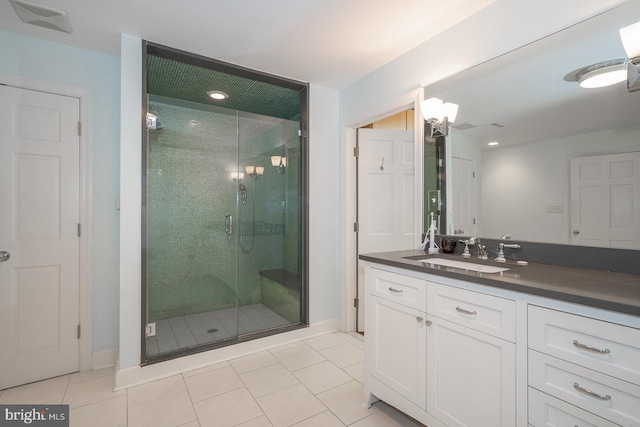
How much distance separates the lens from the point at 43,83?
85.7 inches

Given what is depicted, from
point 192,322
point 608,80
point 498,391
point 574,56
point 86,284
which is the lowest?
point 192,322

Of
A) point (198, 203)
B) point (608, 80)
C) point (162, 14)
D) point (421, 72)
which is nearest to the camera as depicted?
point (608, 80)

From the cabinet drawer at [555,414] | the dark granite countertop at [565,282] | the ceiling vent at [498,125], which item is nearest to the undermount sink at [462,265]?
the dark granite countertop at [565,282]

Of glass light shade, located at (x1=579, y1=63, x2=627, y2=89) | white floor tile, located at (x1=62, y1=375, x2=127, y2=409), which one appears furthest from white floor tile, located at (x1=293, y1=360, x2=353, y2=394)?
glass light shade, located at (x1=579, y1=63, x2=627, y2=89)

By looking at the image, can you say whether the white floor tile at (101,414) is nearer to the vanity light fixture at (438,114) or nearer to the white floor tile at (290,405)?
the white floor tile at (290,405)

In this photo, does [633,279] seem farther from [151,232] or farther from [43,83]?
[43,83]

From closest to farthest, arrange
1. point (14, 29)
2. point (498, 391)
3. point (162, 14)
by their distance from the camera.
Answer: point (498, 391) → point (162, 14) → point (14, 29)

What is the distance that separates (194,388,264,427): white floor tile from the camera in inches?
67.2

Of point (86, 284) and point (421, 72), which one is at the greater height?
point (421, 72)

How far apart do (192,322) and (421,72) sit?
2.98 m

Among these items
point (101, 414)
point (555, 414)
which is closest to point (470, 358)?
point (555, 414)

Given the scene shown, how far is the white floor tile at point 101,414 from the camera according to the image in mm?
1688

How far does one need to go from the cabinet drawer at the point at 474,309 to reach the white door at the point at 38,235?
8.71ft

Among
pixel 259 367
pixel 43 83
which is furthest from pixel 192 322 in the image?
pixel 43 83
